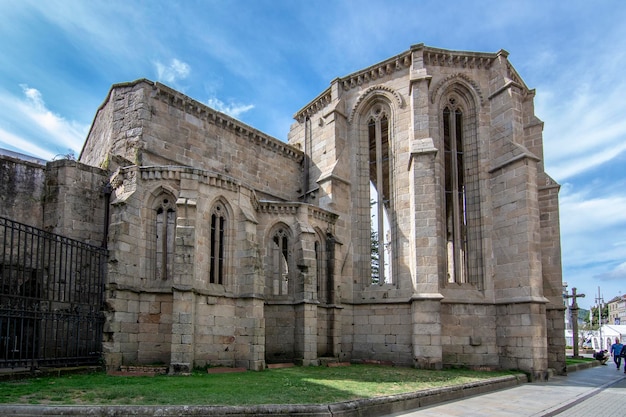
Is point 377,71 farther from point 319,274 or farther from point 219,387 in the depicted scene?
point 219,387

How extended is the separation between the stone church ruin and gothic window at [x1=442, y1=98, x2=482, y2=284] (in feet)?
0.27

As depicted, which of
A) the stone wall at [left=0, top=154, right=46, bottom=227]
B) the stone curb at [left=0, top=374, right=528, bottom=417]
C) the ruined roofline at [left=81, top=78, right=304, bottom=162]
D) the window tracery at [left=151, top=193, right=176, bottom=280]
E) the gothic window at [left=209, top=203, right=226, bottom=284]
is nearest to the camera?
the stone curb at [left=0, top=374, right=528, bottom=417]

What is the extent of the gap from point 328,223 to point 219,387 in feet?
35.4

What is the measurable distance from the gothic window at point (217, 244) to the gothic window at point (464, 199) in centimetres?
942

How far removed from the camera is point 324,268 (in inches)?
801

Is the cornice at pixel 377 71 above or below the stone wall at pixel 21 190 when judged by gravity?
above

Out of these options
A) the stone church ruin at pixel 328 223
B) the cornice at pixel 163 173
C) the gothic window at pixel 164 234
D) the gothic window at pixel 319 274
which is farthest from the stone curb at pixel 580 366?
the cornice at pixel 163 173

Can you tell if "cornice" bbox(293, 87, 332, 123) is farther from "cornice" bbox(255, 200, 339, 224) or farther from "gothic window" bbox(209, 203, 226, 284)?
"gothic window" bbox(209, 203, 226, 284)

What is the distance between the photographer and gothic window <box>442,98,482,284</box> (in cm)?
2017

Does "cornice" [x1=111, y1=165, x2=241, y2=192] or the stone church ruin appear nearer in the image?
the stone church ruin

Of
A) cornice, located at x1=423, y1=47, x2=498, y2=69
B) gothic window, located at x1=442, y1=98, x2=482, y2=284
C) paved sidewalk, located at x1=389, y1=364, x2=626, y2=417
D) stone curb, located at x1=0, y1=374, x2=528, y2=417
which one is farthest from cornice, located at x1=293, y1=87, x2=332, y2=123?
stone curb, located at x1=0, y1=374, x2=528, y2=417

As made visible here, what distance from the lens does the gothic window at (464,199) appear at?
2017 cm

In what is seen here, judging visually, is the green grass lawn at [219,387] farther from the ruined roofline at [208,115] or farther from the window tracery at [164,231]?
the ruined roofline at [208,115]

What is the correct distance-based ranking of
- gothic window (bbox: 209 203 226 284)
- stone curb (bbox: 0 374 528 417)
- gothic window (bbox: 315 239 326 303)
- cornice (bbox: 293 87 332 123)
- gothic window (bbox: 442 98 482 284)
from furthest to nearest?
cornice (bbox: 293 87 332 123)
gothic window (bbox: 442 98 482 284)
gothic window (bbox: 315 239 326 303)
gothic window (bbox: 209 203 226 284)
stone curb (bbox: 0 374 528 417)
